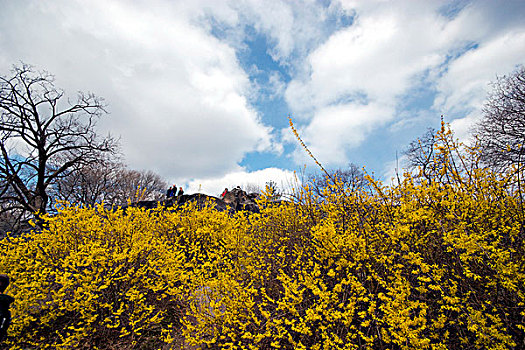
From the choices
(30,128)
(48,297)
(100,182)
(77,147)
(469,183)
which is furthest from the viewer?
(100,182)

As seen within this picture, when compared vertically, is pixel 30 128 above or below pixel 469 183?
above

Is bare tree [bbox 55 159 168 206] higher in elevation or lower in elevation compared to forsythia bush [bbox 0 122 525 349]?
higher

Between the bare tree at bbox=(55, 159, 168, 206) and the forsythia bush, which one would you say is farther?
the bare tree at bbox=(55, 159, 168, 206)

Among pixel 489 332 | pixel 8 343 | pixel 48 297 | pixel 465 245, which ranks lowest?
pixel 8 343

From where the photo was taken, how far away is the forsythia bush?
7.33ft

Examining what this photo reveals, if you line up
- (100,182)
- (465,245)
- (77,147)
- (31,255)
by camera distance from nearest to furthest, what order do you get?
(465,245) → (31,255) → (77,147) → (100,182)

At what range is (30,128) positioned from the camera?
11000 mm

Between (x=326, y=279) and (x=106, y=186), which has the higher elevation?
(x=106, y=186)

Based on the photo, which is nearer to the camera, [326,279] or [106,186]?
[326,279]

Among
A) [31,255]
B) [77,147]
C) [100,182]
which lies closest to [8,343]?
[31,255]

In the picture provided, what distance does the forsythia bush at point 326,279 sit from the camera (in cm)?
223

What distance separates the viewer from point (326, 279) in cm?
310

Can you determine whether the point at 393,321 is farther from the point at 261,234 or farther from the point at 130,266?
the point at 130,266

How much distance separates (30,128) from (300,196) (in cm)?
1356
